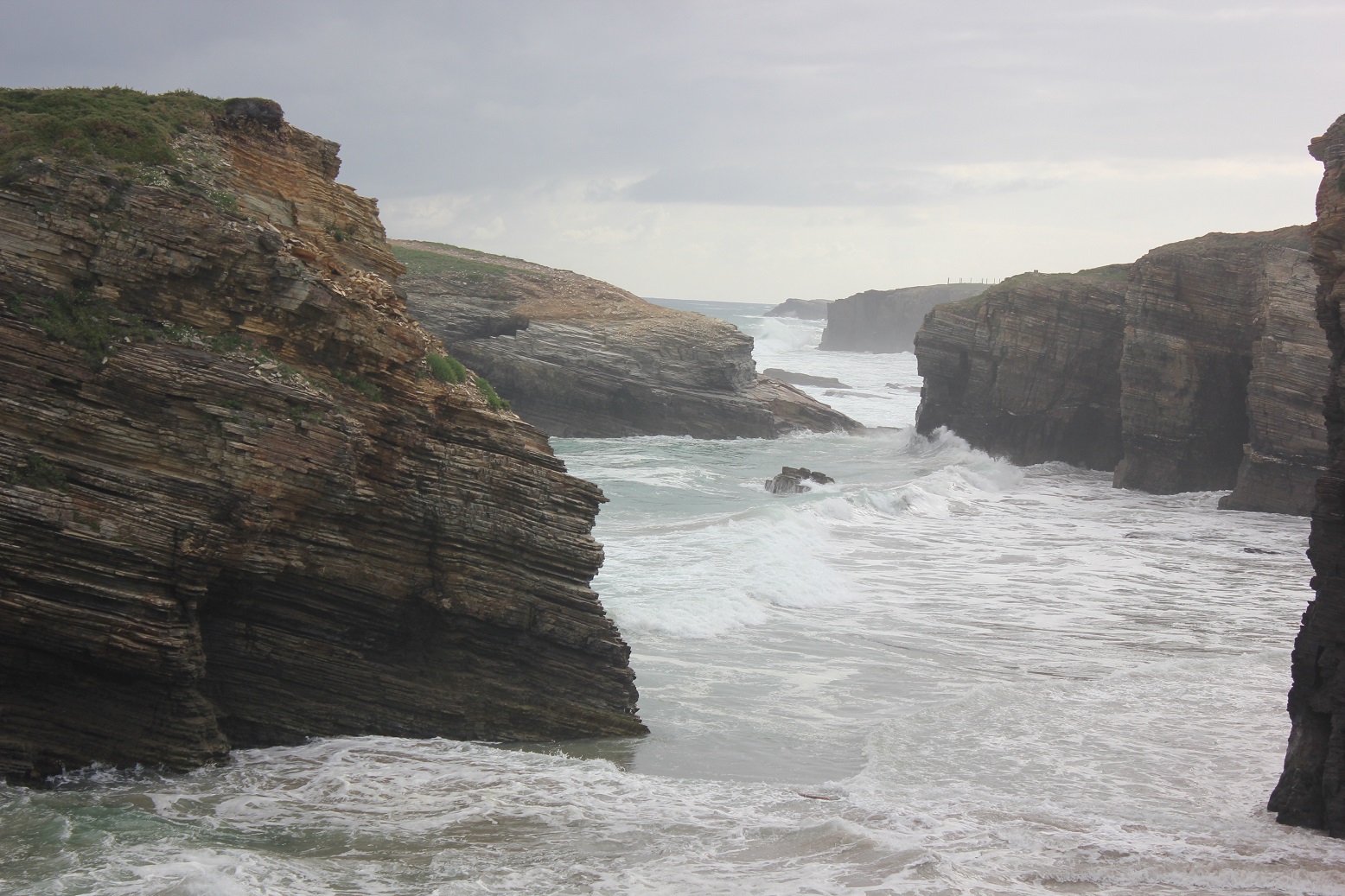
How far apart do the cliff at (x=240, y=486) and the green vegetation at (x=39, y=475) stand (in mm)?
24

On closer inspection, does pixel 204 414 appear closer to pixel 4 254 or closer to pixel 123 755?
pixel 4 254

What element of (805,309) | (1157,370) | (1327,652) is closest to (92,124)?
(1327,652)

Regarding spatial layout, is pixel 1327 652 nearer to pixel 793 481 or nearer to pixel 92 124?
pixel 92 124

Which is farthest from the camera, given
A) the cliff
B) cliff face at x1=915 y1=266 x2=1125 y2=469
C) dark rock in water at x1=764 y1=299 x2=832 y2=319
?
dark rock in water at x1=764 y1=299 x2=832 y2=319

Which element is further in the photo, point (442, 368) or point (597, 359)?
point (597, 359)

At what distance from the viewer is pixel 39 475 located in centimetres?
905

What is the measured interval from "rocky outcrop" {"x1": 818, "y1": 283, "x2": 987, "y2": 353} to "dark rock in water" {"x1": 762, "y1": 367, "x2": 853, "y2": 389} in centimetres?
3757

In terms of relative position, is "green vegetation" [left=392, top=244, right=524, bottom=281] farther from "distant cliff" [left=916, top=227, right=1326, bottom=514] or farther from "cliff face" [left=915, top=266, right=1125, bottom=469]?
"cliff face" [left=915, top=266, right=1125, bottom=469]

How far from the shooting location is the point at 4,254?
31.4 feet

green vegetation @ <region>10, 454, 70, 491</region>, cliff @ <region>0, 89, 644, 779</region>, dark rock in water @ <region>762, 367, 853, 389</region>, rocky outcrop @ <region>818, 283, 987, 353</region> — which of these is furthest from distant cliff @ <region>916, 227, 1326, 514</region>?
rocky outcrop @ <region>818, 283, 987, 353</region>

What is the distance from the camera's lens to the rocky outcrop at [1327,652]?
973 cm

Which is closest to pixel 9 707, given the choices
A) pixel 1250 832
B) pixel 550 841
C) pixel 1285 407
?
pixel 550 841

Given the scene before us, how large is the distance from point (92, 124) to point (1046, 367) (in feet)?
119

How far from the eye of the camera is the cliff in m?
9.26
